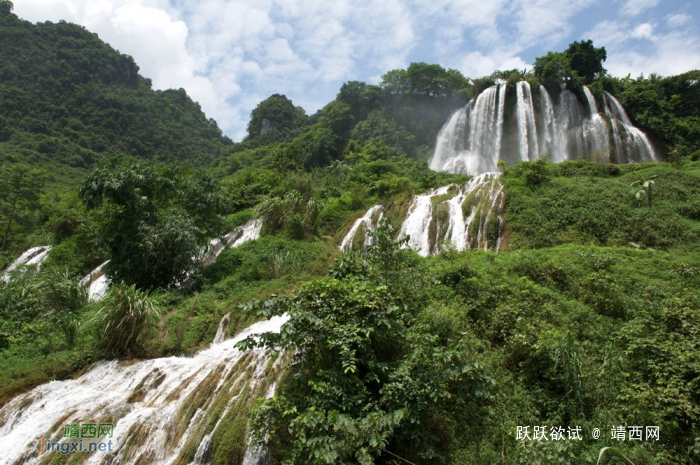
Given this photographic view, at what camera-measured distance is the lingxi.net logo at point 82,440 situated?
19.2 ft

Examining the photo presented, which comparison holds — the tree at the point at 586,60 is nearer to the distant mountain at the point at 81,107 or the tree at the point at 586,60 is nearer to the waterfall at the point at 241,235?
the waterfall at the point at 241,235

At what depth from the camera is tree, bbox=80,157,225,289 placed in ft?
40.8

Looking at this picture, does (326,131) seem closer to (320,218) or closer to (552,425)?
(320,218)

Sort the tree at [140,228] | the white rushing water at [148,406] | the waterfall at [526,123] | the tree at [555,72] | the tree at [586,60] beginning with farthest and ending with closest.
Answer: the tree at [586,60] → the tree at [555,72] → the waterfall at [526,123] → the tree at [140,228] → the white rushing water at [148,406]

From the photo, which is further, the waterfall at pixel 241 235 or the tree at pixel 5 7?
the tree at pixel 5 7

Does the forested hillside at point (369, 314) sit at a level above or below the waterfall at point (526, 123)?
below

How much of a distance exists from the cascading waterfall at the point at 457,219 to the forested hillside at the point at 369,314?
3.8 inches

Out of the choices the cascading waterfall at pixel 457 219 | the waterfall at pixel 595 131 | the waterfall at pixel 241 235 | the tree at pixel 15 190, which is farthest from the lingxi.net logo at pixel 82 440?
the waterfall at pixel 595 131

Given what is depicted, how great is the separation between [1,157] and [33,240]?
2459 cm

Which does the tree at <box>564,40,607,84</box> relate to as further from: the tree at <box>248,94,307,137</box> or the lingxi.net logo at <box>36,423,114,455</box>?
the tree at <box>248,94,307,137</box>

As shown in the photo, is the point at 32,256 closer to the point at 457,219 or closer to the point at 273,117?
the point at 457,219

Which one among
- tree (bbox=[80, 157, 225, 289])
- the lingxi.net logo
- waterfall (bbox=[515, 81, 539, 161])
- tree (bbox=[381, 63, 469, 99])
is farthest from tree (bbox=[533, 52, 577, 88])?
the lingxi.net logo

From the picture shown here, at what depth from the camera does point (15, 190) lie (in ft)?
73.8

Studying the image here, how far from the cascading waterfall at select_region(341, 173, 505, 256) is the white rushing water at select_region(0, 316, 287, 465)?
27.4 ft
